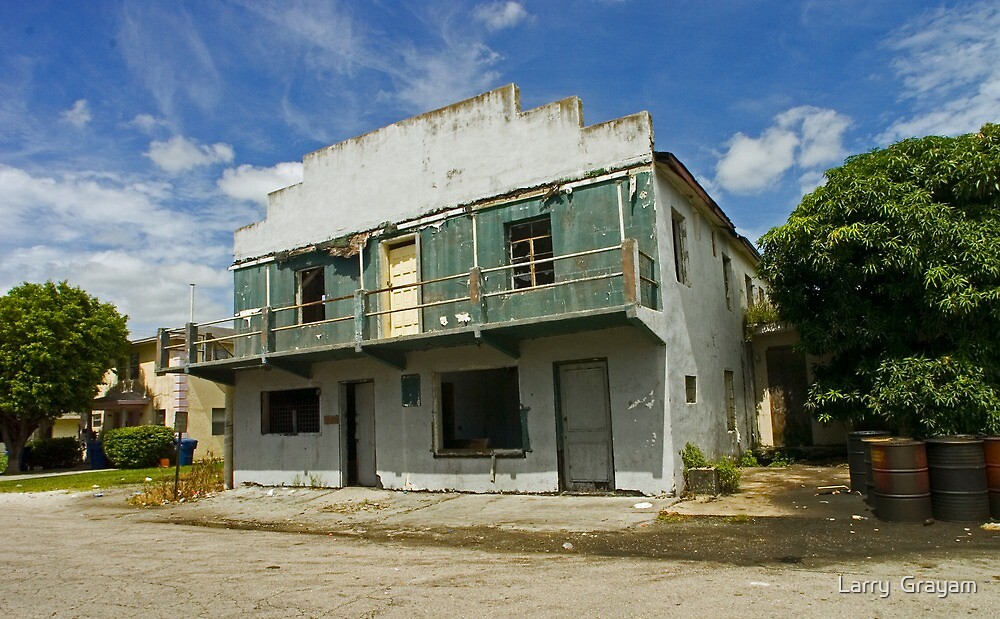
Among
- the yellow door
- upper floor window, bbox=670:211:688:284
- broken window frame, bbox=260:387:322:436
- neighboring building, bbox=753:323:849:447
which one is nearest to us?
upper floor window, bbox=670:211:688:284

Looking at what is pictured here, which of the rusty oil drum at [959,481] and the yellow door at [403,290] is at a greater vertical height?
the yellow door at [403,290]

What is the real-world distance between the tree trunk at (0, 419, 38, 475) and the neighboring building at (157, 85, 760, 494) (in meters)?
14.3

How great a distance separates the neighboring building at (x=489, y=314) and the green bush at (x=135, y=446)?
11610mm

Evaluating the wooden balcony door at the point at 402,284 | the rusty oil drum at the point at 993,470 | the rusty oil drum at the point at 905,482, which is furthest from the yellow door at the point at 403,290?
the rusty oil drum at the point at 993,470

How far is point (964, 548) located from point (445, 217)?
10190 mm

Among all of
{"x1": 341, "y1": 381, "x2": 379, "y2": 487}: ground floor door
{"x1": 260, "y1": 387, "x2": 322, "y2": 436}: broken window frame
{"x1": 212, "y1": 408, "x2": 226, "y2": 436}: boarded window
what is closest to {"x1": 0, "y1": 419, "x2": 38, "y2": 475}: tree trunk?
{"x1": 212, "y1": 408, "x2": 226, "y2": 436}: boarded window

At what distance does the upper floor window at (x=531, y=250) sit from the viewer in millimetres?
13047

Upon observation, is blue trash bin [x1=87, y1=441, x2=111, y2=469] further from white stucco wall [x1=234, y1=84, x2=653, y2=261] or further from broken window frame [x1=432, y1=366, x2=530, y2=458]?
broken window frame [x1=432, y1=366, x2=530, y2=458]

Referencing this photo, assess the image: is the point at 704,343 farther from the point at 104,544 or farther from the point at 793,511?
the point at 104,544

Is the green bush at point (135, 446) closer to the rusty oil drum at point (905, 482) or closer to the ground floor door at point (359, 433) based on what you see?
the ground floor door at point (359, 433)

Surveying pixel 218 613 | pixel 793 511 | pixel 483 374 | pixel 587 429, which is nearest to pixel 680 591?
pixel 218 613

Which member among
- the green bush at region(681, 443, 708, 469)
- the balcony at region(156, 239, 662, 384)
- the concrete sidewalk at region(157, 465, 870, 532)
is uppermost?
the balcony at region(156, 239, 662, 384)

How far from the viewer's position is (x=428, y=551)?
844 centimetres

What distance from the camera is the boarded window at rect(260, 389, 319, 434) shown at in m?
16.1
